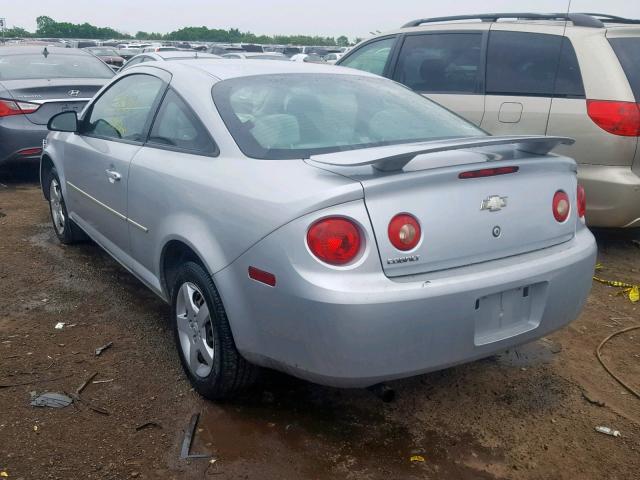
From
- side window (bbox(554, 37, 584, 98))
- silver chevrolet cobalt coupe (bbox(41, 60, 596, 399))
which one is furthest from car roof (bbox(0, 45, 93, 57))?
side window (bbox(554, 37, 584, 98))

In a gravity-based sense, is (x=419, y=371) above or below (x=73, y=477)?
above

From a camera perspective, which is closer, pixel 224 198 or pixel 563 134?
pixel 224 198

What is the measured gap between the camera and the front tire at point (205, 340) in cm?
280

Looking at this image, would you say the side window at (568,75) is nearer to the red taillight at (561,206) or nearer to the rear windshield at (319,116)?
the rear windshield at (319,116)

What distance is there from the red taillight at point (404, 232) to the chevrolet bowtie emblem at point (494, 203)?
32 centimetres

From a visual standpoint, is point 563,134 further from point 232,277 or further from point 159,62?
point 232,277

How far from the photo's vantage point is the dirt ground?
2.60 metres

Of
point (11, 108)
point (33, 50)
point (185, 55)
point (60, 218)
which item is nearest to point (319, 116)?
point (60, 218)

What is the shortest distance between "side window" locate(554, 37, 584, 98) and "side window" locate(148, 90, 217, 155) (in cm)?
299

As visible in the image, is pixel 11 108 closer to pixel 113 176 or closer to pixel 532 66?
pixel 113 176

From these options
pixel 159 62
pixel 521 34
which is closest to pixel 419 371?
pixel 159 62

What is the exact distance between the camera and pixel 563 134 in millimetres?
4844

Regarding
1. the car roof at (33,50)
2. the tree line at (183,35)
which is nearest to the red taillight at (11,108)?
the car roof at (33,50)

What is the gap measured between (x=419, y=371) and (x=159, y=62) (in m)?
2.41
